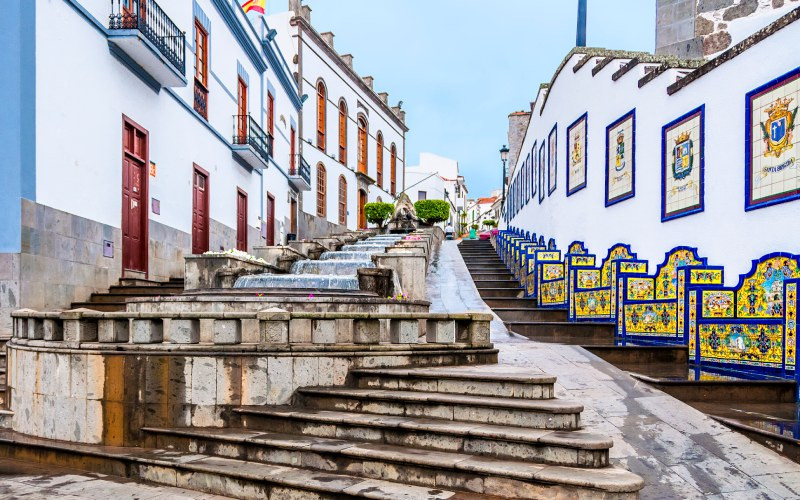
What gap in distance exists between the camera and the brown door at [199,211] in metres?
15.7

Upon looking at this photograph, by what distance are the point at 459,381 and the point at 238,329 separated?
2212mm

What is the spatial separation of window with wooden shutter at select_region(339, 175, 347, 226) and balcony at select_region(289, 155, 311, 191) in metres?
6.05

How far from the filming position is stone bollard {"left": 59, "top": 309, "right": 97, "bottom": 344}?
632 centimetres

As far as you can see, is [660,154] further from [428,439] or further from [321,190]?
[321,190]

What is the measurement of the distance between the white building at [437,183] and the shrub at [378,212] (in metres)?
14.3

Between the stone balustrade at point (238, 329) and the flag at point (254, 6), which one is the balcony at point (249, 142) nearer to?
the flag at point (254, 6)

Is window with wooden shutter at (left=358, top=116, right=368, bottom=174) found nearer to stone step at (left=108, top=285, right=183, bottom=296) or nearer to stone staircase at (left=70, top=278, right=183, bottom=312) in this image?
stone staircase at (left=70, top=278, right=183, bottom=312)

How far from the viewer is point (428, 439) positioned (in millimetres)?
5051

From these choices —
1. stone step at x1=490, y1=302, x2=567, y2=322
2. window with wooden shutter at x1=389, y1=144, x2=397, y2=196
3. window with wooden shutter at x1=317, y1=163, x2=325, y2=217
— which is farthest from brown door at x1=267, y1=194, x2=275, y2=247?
window with wooden shutter at x1=389, y1=144, x2=397, y2=196

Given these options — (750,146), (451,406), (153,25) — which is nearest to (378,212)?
(153,25)

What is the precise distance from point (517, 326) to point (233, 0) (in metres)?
13.3

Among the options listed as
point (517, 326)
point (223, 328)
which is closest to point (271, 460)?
point (223, 328)

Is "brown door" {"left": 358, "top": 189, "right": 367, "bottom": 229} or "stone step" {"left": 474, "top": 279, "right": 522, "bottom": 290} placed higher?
"brown door" {"left": 358, "top": 189, "right": 367, "bottom": 229}

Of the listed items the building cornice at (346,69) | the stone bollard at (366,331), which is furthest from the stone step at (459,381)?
the building cornice at (346,69)
